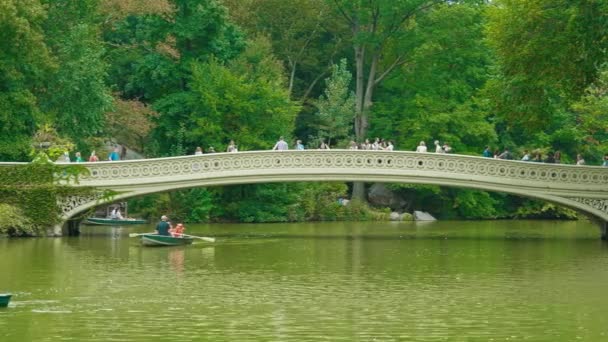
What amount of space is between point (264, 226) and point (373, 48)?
13109 mm

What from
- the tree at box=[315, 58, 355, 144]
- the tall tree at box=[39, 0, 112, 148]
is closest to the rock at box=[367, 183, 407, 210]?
the tree at box=[315, 58, 355, 144]

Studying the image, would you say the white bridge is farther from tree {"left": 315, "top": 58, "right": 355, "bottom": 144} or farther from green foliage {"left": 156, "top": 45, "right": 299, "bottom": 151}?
tree {"left": 315, "top": 58, "right": 355, "bottom": 144}

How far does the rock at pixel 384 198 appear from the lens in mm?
62594

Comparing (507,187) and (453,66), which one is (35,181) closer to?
(507,187)

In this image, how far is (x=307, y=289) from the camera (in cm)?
2847

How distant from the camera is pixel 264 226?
171 ft

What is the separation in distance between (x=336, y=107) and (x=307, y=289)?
32.9 metres

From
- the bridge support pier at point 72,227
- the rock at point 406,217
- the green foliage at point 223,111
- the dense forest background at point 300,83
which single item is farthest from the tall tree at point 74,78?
the rock at point 406,217

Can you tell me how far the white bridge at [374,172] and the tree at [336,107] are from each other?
16404 mm

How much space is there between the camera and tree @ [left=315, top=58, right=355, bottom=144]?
6062 cm

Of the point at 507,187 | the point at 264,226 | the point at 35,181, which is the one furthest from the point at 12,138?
the point at 507,187

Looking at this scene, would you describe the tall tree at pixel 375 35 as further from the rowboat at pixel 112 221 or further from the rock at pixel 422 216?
the rowboat at pixel 112 221

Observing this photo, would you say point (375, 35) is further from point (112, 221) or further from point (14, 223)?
point (14, 223)

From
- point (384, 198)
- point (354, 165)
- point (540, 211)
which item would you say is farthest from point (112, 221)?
point (540, 211)
